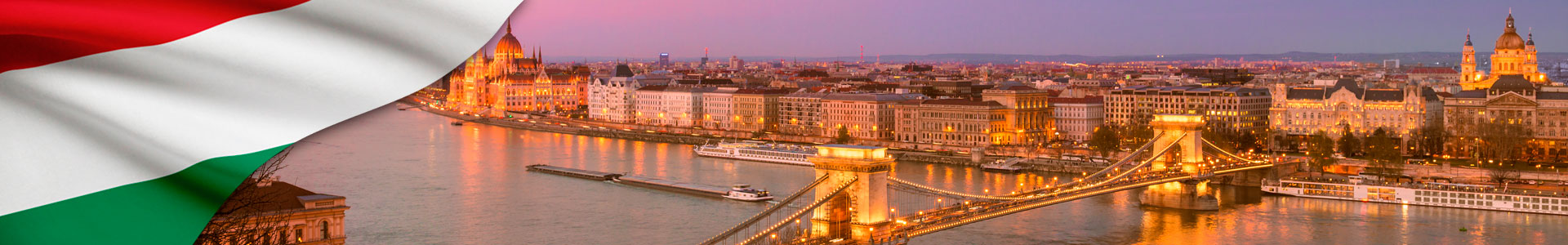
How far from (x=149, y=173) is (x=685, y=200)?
9390 millimetres

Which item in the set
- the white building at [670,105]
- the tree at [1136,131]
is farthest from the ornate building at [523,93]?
the tree at [1136,131]

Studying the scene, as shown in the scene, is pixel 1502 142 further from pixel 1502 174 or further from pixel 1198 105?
pixel 1198 105

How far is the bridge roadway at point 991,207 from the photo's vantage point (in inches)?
286

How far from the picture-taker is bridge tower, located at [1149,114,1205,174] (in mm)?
11586

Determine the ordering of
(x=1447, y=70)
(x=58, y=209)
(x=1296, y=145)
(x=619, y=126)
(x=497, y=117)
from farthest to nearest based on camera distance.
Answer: (x=1447, y=70) → (x=497, y=117) → (x=619, y=126) → (x=1296, y=145) → (x=58, y=209)

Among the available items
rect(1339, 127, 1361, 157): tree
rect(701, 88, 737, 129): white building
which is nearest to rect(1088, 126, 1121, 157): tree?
rect(1339, 127, 1361, 157): tree

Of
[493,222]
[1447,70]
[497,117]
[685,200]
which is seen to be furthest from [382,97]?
[1447,70]

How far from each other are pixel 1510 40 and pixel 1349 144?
4.59 meters

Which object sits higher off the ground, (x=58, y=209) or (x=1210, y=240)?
(x=58, y=209)

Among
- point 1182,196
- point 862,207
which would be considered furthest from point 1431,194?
point 862,207

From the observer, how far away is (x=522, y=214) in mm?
8430

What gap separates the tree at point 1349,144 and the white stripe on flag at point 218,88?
14.2 m

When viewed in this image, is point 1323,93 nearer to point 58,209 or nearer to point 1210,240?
point 1210,240

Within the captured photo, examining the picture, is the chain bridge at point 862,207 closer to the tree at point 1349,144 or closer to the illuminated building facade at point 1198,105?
the tree at point 1349,144
